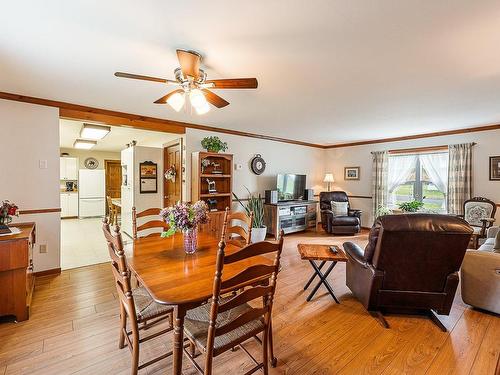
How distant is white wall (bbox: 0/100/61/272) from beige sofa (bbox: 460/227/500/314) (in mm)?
4899

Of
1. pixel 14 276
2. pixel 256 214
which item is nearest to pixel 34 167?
pixel 14 276

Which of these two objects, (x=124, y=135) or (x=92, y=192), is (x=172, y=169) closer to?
(x=124, y=135)

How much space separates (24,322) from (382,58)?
13.0 ft

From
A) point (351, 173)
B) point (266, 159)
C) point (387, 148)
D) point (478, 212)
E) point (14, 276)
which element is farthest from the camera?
point (351, 173)

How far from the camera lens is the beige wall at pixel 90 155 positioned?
819 cm

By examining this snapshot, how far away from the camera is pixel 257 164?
567 cm

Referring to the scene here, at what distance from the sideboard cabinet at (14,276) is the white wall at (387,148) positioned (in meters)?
6.55

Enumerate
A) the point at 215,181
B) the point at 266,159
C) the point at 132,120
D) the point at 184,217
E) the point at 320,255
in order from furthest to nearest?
1. the point at 266,159
2. the point at 215,181
3. the point at 132,120
4. the point at 320,255
5. the point at 184,217

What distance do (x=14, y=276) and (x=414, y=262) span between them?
11.6 ft

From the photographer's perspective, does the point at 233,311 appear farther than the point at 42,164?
No

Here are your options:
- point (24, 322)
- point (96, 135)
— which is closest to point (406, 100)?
point (24, 322)

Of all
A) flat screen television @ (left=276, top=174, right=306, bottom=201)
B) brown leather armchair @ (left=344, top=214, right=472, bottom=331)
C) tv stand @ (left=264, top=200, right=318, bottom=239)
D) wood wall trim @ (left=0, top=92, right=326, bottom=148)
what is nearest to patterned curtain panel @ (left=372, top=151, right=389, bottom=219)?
tv stand @ (left=264, top=200, right=318, bottom=239)

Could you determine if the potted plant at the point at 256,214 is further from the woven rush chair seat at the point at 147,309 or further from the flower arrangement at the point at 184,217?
the woven rush chair seat at the point at 147,309

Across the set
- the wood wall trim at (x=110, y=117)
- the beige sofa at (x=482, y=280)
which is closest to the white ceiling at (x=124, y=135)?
the wood wall trim at (x=110, y=117)
